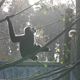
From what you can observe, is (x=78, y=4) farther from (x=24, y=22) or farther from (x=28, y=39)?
(x=24, y=22)

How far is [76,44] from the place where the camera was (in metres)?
6.22

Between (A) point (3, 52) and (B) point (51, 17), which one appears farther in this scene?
(B) point (51, 17)

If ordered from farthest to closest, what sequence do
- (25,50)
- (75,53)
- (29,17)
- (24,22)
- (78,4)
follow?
(29,17)
(24,22)
(75,53)
(78,4)
(25,50)

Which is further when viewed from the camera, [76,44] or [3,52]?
[3,52]

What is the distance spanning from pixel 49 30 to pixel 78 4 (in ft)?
59.8

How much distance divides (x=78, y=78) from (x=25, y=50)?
2.03m

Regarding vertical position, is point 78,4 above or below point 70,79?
above

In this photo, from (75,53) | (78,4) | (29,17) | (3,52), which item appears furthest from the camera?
(29,17)

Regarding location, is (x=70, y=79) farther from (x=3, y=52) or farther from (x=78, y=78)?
(x=3, y=52)

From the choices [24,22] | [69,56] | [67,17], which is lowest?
[69,56]

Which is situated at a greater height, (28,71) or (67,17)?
(67,17)

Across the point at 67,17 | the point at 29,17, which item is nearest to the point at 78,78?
the point at 67,17

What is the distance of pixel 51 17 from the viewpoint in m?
22.7

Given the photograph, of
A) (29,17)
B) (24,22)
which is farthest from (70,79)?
A: (29,17)
